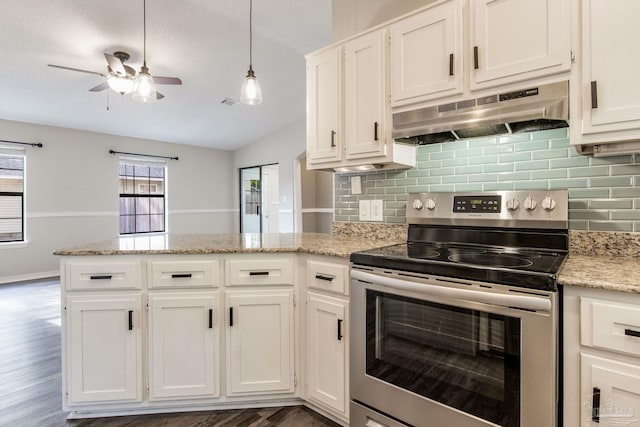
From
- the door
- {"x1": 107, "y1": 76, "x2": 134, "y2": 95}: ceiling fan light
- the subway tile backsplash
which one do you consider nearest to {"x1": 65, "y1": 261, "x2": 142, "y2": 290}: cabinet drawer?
the subway tile backsplash

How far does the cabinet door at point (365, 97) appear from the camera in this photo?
194 centimetres

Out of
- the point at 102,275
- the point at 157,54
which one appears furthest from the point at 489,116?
the point at 157,54

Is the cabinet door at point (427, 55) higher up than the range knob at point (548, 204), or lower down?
higher up

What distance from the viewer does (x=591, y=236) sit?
154cm

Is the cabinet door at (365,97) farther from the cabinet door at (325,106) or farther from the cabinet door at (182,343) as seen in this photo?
the cabinet door at (182,343)

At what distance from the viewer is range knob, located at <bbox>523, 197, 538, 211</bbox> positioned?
1.61 meters

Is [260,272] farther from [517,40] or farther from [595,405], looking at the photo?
[517,40]

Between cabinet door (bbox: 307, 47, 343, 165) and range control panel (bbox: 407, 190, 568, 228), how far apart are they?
1.99ft

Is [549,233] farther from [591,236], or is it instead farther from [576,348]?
[576,348]

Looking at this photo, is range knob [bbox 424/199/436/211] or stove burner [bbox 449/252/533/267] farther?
range knob [bbox 424/199/436/211]

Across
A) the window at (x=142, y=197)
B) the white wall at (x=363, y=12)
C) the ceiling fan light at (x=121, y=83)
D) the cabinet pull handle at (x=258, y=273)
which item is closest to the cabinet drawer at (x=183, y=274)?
the cabinet pull handle at (x=258, y=273)

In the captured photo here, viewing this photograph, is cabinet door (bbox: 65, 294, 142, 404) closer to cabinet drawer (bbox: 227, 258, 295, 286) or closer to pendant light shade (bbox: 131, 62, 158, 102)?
cabinet drawer (bbox: 227, 258, 295, 286)

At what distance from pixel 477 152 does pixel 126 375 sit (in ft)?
7.28

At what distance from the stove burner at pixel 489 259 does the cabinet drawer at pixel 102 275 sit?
1564mm
